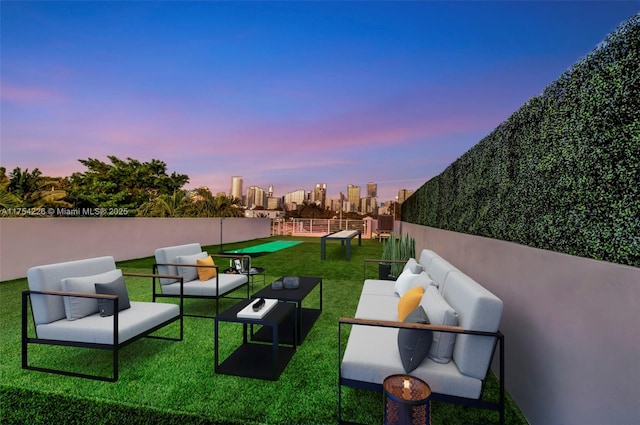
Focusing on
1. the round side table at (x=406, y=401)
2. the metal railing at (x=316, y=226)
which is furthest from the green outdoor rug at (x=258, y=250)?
the round side table at (x=406, y=401)

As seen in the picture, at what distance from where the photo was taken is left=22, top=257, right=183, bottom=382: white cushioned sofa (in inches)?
104

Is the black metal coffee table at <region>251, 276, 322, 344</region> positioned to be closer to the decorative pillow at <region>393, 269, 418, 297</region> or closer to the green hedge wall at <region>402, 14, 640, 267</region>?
the decorative pillow at <region>393, 269, 418, 297</region>

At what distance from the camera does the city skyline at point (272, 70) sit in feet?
17.6

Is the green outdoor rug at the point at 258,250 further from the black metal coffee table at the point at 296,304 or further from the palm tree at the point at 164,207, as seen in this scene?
the black metal coffee table at the point at 296,304

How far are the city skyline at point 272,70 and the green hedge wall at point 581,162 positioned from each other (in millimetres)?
227

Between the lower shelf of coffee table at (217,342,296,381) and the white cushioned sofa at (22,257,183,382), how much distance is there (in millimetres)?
877

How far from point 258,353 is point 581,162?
10.1 feet

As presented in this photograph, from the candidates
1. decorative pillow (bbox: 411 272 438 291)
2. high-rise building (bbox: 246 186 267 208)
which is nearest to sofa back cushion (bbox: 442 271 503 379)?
decorative pillow (bbox: 411 272 438 291)

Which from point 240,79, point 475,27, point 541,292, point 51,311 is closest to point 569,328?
point 541,292

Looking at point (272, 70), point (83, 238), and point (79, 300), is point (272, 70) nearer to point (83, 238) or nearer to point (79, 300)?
point (83, 238)

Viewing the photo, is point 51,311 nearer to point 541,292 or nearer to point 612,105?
point 541,292

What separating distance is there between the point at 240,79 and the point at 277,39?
2.49 meters

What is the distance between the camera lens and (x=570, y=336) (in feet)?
5.41

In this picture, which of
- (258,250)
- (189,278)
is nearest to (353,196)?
(258,250)
